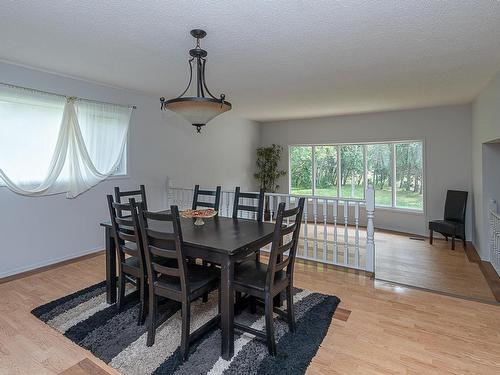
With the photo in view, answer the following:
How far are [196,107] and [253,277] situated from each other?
1.40 metres

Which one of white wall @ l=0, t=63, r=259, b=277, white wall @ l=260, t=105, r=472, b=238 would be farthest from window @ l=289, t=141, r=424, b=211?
white wall @ l=0, t=63, r=259, b=277

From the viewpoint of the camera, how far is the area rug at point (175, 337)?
6.10 ft

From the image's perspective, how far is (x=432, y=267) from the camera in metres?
4.16

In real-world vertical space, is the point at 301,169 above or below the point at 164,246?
above

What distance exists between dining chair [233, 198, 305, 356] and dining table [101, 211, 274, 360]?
16cm

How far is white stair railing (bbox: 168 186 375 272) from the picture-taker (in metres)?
3.38

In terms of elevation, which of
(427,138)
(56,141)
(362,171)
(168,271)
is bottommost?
(168,271)

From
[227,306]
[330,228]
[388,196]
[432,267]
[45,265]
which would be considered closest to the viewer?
[227,306]

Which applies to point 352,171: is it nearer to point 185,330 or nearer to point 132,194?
point 132,194

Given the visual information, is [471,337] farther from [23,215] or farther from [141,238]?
[23,215]

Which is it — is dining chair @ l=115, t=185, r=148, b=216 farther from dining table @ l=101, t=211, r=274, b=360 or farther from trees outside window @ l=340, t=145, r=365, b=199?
trees outside window @ l=340, t=145, r=365, b=199

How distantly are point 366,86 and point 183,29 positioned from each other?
9.26ft

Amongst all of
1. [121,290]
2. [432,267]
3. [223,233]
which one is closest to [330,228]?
[432,267]

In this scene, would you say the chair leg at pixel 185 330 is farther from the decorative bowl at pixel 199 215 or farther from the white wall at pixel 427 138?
the white wall at pixel 427 138
